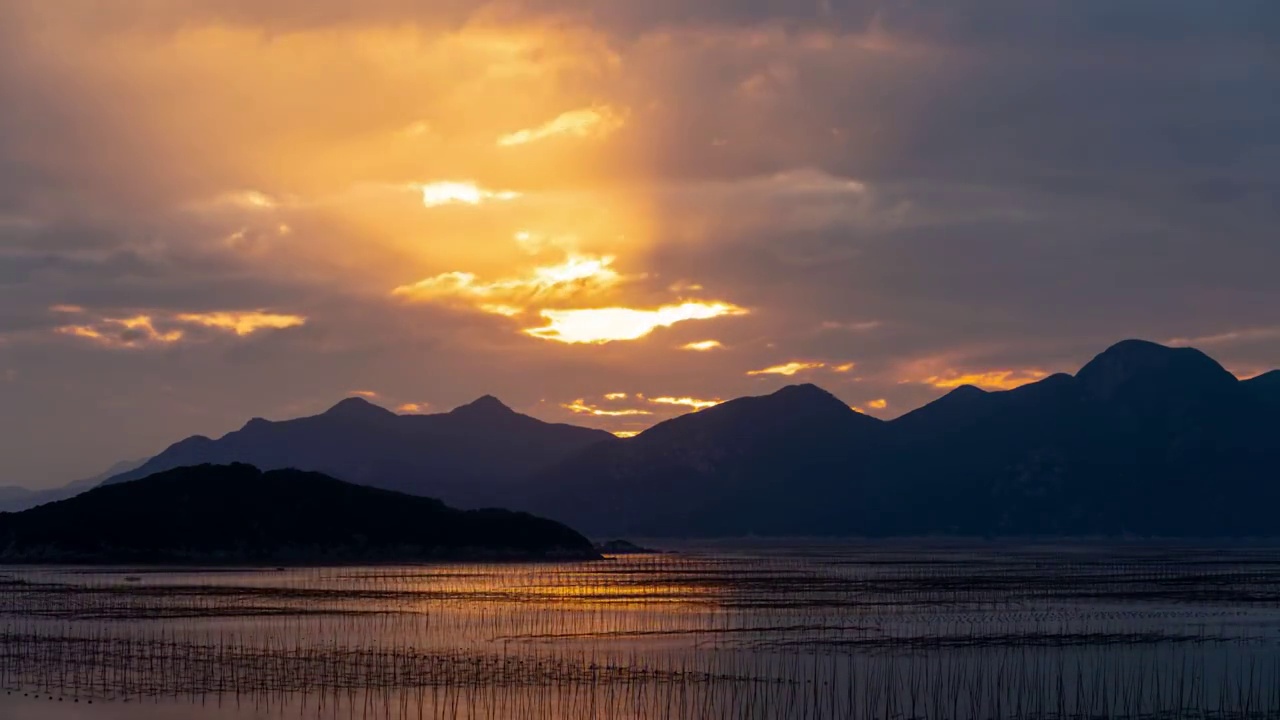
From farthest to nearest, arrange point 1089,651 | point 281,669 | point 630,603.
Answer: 1. point 630,603
2. point 1089,651
3. point 281,669

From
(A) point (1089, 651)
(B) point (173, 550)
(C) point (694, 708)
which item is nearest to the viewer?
(C) point (694, 708)

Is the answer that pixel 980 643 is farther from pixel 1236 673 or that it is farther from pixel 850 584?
pixel 850 584

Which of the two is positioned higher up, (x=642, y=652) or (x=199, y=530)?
(x=199, y=530)

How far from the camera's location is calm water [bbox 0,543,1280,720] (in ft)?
152

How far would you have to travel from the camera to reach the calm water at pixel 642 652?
152ft

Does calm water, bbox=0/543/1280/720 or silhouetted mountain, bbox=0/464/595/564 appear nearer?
calm water, bbox=0/543/1280/720

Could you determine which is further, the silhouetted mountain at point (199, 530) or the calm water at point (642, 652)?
the silhouetted mountain at point (199, 530)

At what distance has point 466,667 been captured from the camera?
54.8m

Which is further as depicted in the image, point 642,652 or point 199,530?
point 199,530

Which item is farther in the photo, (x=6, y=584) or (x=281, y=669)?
(x=6, y=584)

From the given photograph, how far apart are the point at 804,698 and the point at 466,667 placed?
15139 mm

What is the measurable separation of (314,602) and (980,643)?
46889 millimetres

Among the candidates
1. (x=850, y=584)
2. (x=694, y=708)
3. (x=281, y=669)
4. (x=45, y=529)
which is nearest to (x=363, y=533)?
(x=45, y=529)

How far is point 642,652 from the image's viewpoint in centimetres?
6028
